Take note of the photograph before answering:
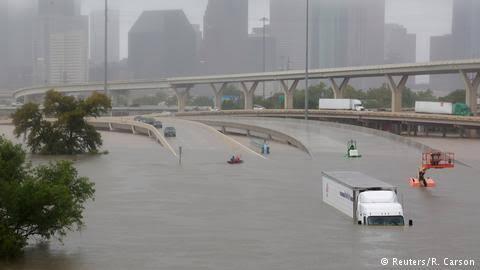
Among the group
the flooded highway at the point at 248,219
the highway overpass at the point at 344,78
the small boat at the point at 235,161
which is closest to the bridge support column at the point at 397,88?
the highway overpass at the point at 344,78

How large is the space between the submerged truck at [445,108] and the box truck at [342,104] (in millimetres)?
13726

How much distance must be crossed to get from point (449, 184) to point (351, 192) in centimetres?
1537

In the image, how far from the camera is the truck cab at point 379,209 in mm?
32406

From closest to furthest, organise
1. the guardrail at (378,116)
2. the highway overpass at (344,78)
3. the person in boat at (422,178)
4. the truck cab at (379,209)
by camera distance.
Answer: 1. the truck cab at (379,209)
2. the person in boat at (422,178)
3. the guardrail at (378,116)
4. the highway overpass at (344,78)

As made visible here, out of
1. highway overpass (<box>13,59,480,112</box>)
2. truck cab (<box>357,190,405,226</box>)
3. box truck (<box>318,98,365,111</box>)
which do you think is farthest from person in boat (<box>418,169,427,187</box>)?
box truck (<box>318,98,365,111</box>)

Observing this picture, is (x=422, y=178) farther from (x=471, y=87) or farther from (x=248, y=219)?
(x=471, y=87)

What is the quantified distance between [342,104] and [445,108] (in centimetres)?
2396

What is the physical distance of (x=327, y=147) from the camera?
2798 inches

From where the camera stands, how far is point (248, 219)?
3506 cm

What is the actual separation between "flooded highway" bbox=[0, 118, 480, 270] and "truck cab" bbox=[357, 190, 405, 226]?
0.52 metres

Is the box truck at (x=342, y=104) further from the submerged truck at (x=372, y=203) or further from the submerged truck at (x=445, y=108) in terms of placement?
the submerged truck at (x=372, y=203)

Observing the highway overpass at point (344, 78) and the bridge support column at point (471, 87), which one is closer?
the bridge support column at point (471, 87)

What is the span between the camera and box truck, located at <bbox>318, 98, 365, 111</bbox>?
415 ft

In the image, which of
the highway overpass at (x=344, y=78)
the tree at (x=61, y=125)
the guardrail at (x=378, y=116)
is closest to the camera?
the tree at (x=61, y=125)
